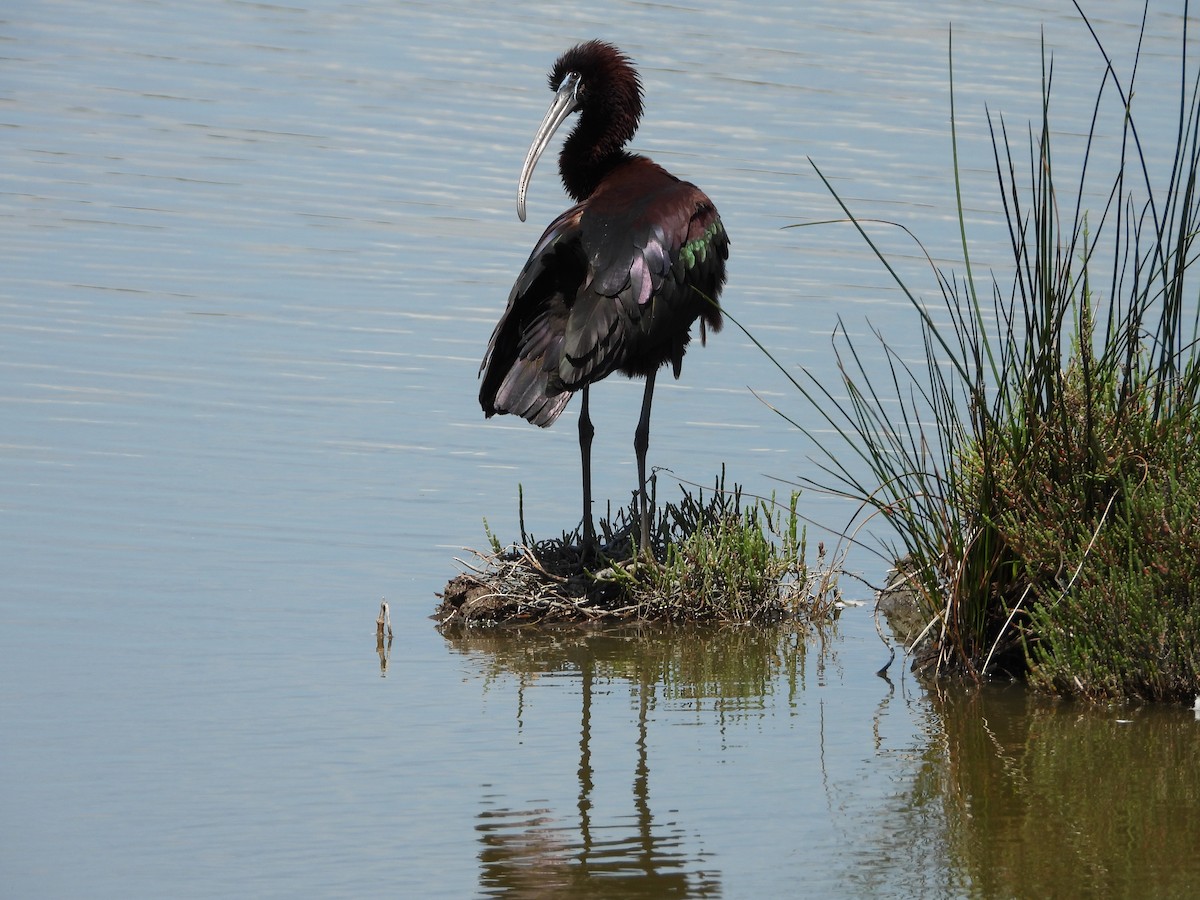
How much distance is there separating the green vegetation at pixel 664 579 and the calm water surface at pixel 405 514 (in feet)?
0.60

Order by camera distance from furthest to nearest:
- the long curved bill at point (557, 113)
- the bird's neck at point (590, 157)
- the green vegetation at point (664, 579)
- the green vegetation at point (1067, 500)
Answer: the long curved bill at point (557, 113), the bird's neck at point (590, 157), the green vegetation at point (664, 579), the green vegetation at point (1067, 500)

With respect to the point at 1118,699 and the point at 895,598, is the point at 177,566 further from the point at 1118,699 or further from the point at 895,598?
the point at 1118,699

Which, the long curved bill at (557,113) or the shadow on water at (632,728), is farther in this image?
the long curved bill at (557,113)

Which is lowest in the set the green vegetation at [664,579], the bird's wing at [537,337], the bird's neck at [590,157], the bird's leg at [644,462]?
the green vegetation at [664,579]

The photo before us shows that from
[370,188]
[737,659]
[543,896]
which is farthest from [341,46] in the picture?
[543,896]

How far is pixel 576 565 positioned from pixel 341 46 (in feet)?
48.9

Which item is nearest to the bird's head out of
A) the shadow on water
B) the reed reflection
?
the shadow on water

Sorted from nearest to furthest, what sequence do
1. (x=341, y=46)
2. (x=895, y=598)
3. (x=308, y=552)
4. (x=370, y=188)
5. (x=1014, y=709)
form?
1. (x=1014, y=709)
2. (x=895, y=598)
3. (x=308, y=552)
4. (x=370, y=188)
5. (x=341, y=46)

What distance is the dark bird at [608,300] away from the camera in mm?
7746

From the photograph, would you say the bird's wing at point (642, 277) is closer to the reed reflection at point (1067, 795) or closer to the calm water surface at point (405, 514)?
the calm water surface at point (405, 514)

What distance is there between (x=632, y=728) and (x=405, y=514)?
3126mm

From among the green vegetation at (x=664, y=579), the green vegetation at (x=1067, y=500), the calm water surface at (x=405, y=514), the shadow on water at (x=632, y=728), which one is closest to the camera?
the shadow on water at (x=632, y=728)

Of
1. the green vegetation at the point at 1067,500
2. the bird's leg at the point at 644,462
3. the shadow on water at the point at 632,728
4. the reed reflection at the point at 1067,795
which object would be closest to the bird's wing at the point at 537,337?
the bird's leg at the point at 644,462

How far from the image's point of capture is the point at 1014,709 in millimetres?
6770
